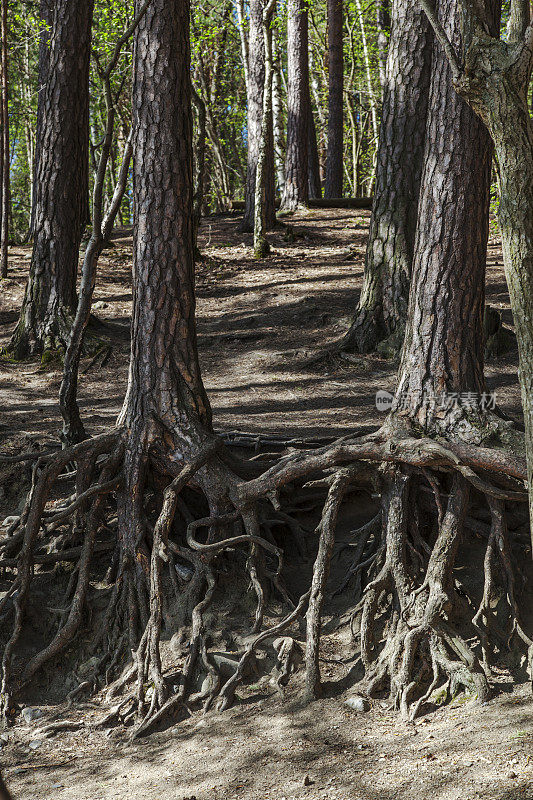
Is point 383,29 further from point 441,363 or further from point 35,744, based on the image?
point 35,744

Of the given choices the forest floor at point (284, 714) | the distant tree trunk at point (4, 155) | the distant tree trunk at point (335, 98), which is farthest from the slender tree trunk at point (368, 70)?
the forest floor at point (284, 714)

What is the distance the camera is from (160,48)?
5.46 metres

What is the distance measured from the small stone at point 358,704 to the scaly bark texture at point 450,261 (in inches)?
71.3

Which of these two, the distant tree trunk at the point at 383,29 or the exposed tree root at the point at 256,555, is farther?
the distant tree trunk at the point at 383,29

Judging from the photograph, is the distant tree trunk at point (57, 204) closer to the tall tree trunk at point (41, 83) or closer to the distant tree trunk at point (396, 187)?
the tall tree trunk at point (41, 83)

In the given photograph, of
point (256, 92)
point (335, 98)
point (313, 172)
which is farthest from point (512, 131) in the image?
point (313, 172)

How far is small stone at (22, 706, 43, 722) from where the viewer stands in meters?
5.25

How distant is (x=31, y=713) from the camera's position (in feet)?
17.3

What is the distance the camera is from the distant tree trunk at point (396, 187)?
8.54m

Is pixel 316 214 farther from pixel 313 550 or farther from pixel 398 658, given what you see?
pixel 398 658

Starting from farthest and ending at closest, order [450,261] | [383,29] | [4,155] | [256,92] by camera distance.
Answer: [383,29] → [256,92] → [4,155] → [450,261]

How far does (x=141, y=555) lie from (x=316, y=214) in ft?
41.4

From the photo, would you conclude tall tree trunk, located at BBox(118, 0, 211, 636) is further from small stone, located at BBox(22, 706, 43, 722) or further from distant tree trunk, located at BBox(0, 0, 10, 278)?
distant tree trunk, located at BBox(0, 0, 10, 278)

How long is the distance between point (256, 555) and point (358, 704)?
1.29 meters
